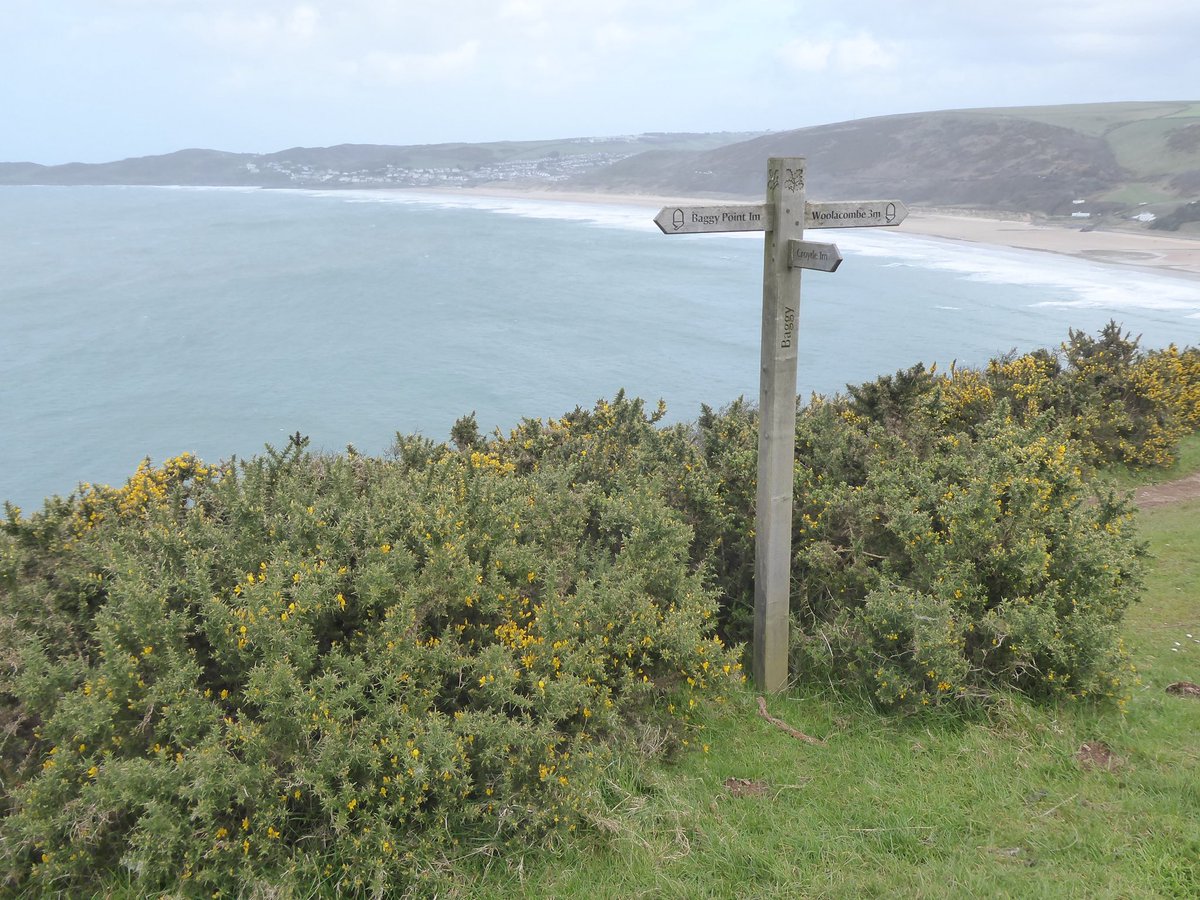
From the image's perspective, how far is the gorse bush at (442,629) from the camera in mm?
3359

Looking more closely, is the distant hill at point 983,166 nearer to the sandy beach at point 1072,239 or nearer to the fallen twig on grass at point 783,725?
the sandy beach at point 1072,239

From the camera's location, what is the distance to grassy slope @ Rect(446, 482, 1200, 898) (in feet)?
11.5

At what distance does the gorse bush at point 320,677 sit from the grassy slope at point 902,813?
0.27m

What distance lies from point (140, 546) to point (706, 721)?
319cm

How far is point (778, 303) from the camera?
4.57 metres

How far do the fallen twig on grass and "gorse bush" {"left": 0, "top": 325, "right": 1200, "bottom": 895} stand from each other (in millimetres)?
387

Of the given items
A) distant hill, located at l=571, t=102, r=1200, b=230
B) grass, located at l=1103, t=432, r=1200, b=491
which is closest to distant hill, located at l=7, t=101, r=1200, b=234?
distant hill, located at l=571, t=102, r=1200, b=230

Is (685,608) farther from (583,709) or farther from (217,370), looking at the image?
(217,370)

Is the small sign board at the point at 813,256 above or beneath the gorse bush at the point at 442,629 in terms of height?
above

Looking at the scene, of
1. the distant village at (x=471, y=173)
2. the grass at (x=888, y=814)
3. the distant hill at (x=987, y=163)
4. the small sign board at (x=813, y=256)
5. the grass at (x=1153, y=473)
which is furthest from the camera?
the distant village at (x=471, y=173)

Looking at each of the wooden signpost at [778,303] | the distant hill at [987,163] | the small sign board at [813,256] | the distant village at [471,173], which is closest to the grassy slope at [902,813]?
the wooden signpost at [778,303]

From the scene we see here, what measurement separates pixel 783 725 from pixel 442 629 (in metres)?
1.96

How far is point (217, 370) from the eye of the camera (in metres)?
31.9

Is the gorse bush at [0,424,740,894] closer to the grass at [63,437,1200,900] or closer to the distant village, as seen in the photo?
the grass at [63,437,1200,900]
